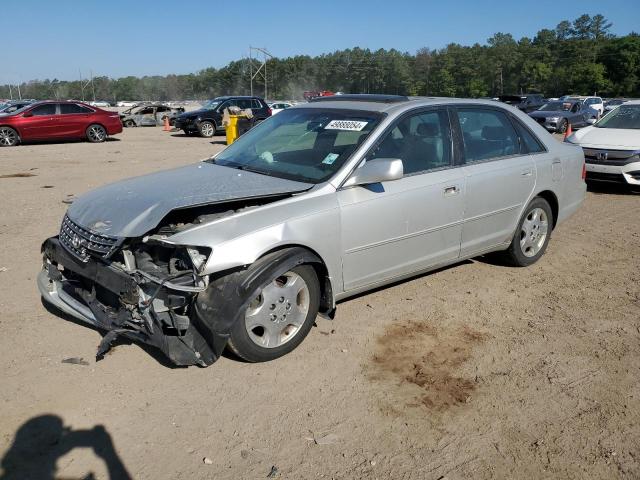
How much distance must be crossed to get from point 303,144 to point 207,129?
18.6 m

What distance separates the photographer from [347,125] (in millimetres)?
4316

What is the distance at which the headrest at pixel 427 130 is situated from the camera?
4.45 meters

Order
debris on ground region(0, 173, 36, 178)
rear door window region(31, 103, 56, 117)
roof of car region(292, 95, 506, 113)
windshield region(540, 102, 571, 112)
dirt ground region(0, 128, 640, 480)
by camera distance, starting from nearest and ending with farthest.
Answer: dirt ground region(0, 128, 640, 480) → roof of car region(292, 95, 506, 113) → debris on ground region(0, 173, 36, 178) → rear door window region(31, 103, 56, 117) → windshield region(540, 102, 571, 112)

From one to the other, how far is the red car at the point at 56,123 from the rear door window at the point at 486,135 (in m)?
17.3

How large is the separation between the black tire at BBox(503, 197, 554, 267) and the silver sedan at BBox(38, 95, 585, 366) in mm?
30

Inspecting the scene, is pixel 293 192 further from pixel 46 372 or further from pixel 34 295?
pixel 34 295

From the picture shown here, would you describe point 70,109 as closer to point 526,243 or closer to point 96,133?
point 96,133

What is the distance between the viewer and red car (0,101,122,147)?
59.2ft

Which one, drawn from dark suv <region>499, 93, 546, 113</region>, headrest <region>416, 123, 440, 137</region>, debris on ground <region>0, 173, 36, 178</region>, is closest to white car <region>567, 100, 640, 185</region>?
headrest <region>416, 123, 440, 137</region>

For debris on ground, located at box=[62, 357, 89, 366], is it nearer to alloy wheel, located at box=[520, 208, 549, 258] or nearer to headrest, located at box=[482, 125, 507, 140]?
headrest, located at box=[482, 125, 507, 140]

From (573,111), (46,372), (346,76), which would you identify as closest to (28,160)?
(46,372)

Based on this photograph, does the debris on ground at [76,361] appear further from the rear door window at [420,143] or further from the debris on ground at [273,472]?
the rear door window at [420,143]

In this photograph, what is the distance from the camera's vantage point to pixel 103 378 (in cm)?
341

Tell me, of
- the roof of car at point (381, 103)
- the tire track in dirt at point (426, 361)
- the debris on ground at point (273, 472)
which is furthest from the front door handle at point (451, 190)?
the debris on ground at point (273, 472)
